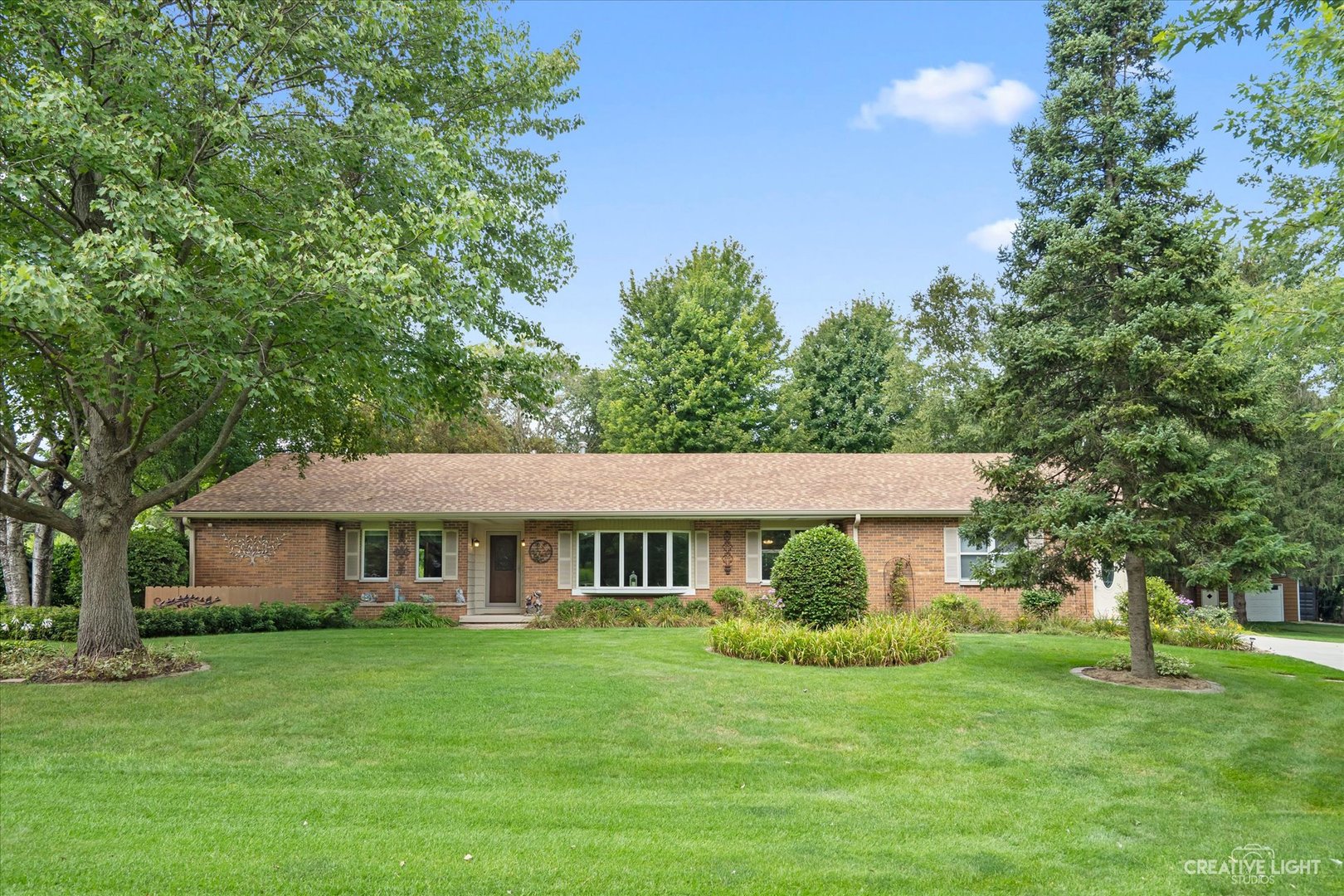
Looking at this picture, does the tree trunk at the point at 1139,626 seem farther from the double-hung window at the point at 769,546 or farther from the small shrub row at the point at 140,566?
the small shrub row at the point at 140,566

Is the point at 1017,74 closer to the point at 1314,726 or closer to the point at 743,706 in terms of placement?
the point at 1314,726

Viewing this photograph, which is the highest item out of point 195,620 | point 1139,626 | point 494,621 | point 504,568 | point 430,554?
point 430,554

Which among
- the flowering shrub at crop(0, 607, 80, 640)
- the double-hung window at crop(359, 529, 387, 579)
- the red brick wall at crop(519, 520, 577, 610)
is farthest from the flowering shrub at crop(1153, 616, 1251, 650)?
the flowering shrub at crop(0, 607, 80, 640)

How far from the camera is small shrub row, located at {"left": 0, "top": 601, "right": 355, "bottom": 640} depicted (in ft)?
49.5

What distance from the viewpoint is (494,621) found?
65.6 ft

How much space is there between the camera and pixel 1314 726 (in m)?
9.66

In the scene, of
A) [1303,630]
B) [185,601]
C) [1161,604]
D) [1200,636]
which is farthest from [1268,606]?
[185,601]

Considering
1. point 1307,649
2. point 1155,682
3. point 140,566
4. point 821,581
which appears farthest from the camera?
point 140,566

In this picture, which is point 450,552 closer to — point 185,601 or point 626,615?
point 626,615

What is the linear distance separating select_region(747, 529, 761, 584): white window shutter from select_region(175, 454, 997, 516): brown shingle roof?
0.91 m

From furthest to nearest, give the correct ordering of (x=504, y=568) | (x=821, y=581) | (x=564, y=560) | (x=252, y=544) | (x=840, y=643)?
(x=504, y=568), (x=564, y=560), (x=252, y=544), (x=821, y=581), (x=840, y=643)

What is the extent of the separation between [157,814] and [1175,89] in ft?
49.7

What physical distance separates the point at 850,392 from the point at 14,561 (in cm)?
2850

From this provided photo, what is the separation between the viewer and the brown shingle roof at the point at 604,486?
20031 mm
